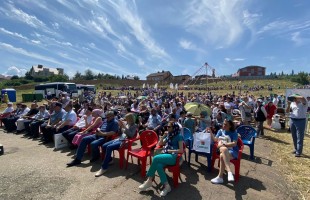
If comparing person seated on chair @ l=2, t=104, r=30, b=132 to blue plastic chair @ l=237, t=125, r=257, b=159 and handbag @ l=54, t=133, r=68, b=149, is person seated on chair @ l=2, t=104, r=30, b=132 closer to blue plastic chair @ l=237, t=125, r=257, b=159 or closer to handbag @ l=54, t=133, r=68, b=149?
handbag @ l=54, t=133, r=68, b=149

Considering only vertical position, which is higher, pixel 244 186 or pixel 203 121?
pixel 203 121

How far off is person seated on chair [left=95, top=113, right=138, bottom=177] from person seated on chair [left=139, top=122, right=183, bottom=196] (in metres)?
0.99

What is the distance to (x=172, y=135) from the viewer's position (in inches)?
173

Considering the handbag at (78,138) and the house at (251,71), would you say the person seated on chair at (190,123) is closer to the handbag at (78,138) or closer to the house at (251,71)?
the handbag at (78,138)

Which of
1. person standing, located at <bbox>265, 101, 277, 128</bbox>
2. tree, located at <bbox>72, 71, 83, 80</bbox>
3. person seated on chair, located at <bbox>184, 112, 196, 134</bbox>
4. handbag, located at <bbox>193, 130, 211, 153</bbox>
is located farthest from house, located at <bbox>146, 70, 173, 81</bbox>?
handbag, located at <bbox>193, 130, 211, 153</bbox>

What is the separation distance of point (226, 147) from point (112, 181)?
8.26 feet

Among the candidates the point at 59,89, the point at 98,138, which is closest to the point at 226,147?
the point at 98,138

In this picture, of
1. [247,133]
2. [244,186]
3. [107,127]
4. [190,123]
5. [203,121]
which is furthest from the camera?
[203,121]

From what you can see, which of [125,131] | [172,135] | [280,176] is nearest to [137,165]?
[125,131]

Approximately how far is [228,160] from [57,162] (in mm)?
4190

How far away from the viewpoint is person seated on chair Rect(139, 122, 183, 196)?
3969 millimetres

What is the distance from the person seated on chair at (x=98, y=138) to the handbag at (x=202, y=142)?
2055 millimetres

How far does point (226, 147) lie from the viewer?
4.57 m

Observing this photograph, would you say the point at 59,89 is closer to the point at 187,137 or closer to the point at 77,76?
the point at 187,137
